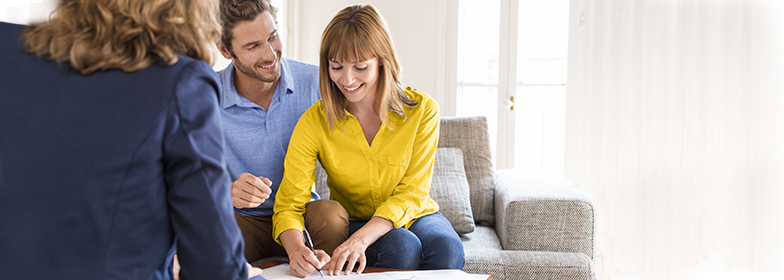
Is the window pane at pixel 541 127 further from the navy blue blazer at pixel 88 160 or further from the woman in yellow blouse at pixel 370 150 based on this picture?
the navy blue blazer at pixel 88 160

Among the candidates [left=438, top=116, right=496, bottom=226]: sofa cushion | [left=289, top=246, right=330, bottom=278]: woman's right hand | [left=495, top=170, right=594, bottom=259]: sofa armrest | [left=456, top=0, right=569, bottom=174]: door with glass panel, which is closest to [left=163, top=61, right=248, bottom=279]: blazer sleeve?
[left=289, top=246, right=330, bottom=278]: woman's right hand

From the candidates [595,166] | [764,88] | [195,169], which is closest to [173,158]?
[195,169]

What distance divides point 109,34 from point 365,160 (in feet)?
2.89

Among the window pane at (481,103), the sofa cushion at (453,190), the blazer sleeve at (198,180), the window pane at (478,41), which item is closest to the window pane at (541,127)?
the window pane at (481,103)

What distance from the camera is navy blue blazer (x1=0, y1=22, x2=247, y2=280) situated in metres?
0.62

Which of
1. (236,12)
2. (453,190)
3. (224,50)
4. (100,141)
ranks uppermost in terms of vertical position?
(236,12)

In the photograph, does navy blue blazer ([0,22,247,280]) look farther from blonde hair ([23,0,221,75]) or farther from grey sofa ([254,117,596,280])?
grey sofa ([254,117,596,280])

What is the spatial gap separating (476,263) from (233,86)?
0.88 meters

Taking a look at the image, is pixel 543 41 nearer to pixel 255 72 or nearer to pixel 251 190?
pixel 255 72

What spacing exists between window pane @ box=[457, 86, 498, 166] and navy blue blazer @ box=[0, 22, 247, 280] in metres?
2.79

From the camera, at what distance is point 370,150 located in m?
1.46

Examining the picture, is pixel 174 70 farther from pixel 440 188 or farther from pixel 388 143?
pixel 440 188

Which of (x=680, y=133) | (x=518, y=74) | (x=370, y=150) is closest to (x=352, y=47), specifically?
(x=370, y=150)

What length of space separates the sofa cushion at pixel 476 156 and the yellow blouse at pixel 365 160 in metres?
0.57
